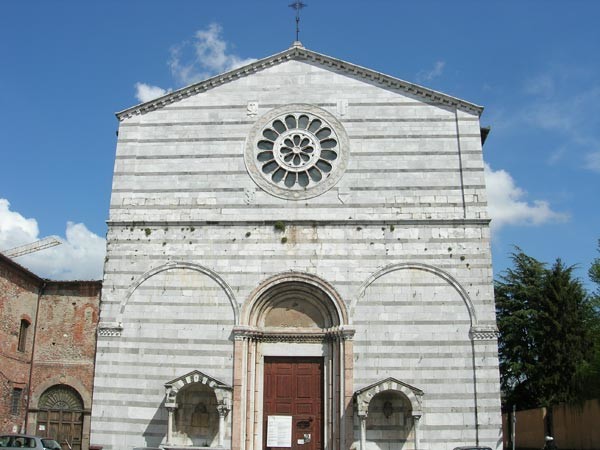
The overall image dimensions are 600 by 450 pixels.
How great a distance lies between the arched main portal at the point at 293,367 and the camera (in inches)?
671

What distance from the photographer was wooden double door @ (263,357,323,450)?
1720 centimetres

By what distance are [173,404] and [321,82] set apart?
10.2 m

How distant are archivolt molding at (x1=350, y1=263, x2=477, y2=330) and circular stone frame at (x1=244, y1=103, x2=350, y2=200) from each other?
9.44 feet

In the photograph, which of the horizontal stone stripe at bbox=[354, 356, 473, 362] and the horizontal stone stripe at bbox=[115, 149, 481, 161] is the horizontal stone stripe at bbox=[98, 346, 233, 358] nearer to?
the horizontal stone stripe at bbox=[354, 356, 473, 362]

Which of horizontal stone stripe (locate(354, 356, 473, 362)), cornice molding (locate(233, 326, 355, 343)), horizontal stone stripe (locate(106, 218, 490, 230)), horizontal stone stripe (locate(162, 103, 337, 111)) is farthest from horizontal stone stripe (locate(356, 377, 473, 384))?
horizontal stone stripe (locate(162, 103, 337, 111))

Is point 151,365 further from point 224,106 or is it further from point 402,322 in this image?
point 224,106

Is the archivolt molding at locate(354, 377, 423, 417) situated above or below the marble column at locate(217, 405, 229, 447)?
above

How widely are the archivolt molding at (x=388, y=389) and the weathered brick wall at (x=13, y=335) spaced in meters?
12.0

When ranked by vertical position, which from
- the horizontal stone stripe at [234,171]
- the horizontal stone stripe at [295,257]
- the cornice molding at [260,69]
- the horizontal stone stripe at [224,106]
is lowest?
the horizontal stone stripe at [295,257]

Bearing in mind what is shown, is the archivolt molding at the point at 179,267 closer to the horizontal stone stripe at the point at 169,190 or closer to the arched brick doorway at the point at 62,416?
the horizontal stone stripe at the point at 169,190

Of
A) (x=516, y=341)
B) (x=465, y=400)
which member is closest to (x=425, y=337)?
(x=465, y=400)

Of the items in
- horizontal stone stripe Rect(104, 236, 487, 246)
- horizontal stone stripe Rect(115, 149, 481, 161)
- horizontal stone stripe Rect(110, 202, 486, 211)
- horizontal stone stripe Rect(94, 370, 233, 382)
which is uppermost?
horizontal stone stripe Rect(115, 149, 481, 161)

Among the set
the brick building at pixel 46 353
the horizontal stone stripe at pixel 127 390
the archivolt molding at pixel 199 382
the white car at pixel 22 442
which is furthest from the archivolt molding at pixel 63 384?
the archivolt molding at pixel 199 382

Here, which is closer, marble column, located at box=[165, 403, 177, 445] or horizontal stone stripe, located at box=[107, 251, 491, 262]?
marble column, located at box=[165, 403, 177, 445]
